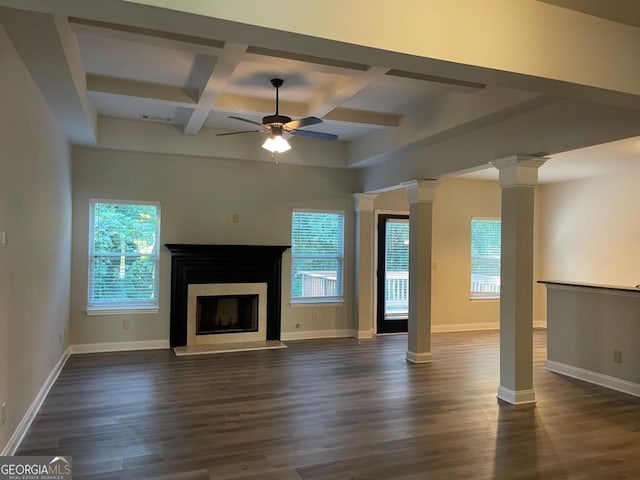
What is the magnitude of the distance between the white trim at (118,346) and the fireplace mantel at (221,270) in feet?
0.62

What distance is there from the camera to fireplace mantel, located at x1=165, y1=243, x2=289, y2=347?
21.5ft

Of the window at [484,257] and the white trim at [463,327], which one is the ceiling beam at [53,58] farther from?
the window at [484,257]

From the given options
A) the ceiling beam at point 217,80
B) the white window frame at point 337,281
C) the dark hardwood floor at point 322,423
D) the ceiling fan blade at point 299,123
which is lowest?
the dark hardwood floor at point 322,423

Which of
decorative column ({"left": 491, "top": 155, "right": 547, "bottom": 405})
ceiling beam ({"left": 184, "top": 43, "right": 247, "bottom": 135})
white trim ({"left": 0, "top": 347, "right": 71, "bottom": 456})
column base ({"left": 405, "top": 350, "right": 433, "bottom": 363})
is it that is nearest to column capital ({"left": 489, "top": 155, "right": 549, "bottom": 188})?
decorative column ({"left": 491, "top": 155, "right": 547, "bottom": 405})

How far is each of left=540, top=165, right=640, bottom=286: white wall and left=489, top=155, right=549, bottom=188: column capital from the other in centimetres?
374

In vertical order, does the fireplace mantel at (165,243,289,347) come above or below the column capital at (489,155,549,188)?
below

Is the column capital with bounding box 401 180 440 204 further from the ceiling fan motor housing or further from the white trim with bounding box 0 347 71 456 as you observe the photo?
the white trim with bounding box 0 347 71 456

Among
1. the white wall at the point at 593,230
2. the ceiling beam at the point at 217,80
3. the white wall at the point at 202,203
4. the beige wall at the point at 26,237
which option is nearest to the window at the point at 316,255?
the white wall at the point at 202,203

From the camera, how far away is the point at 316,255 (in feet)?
24.6

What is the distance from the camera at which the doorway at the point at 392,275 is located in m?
7.91

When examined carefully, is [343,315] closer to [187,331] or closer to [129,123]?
[187,331]

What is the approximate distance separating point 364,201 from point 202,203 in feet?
8.25

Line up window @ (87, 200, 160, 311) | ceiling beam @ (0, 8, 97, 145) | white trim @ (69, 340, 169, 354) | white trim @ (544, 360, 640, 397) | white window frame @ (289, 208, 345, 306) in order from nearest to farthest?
ceiling beam @ (0, 8, 97, 145) < white trim @ (544, 360, 640, 397) < white trim @ (69, 340, 169, 354) < window @ (87, 200, 160, 311) < white window frame @ (289, 208, 345, 306)

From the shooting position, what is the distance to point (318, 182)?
7438 mm
